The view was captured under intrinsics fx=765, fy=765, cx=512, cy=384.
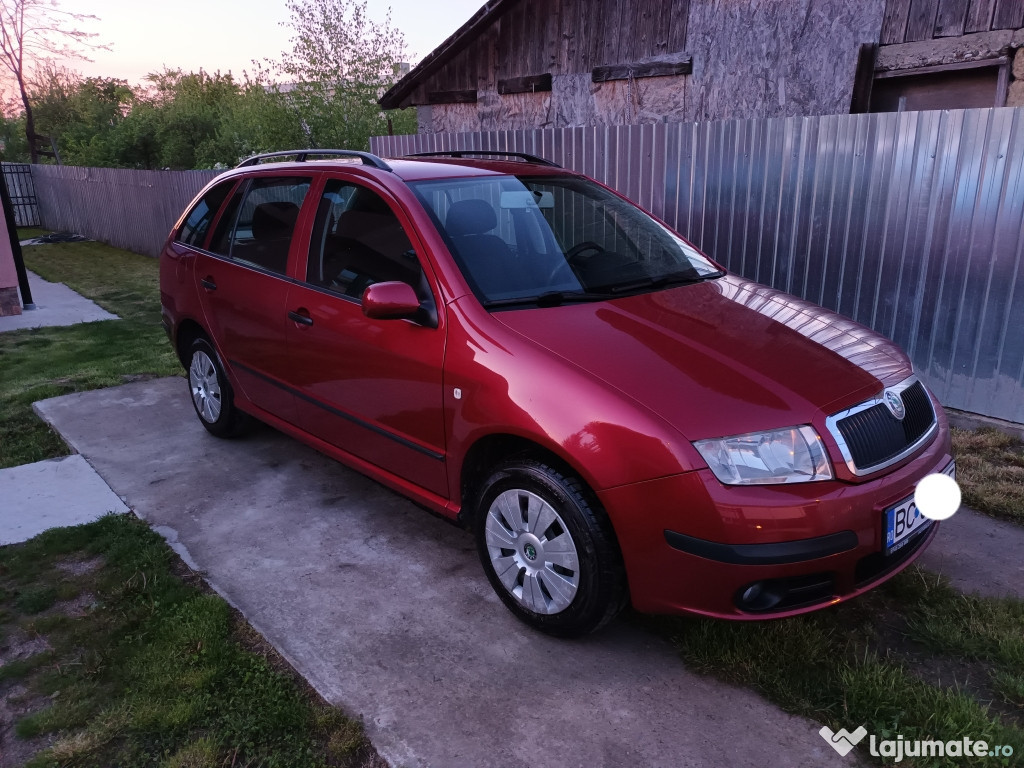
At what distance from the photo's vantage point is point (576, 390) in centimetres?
269

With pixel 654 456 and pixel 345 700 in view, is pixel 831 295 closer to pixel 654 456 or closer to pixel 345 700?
pixel 654 456

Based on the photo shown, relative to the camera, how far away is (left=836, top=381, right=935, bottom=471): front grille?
104 inches

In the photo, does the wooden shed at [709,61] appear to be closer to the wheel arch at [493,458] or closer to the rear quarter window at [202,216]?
the rear quarter window at [202,216]

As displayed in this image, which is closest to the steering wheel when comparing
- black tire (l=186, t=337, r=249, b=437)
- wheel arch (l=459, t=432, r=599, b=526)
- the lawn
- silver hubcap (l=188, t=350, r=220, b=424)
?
wheel arch (l=459, t=432, r=599, b=526)

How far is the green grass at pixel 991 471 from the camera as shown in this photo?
4.07 meters

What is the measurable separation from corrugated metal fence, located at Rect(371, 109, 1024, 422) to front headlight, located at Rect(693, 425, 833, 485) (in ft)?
10.9

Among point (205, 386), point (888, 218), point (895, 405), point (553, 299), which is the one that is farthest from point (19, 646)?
point (888, 218)

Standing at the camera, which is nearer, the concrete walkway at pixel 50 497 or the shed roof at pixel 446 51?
the concrete walkway at pixel 50 497

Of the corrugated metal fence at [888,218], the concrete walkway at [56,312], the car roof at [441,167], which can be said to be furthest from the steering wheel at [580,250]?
the concrete walkway at [56,312]

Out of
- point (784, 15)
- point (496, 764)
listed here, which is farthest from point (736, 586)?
point (784, 15)

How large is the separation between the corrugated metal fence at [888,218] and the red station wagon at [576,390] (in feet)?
7.01

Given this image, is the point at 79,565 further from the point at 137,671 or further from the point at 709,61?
the point at 709,61

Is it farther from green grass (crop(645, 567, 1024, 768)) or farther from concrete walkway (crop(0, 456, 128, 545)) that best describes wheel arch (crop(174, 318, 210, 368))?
green grass (crop(645, 567, 1024, 768))

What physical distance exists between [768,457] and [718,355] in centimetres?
49
